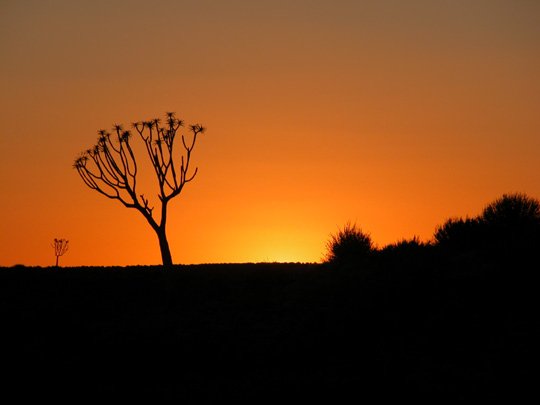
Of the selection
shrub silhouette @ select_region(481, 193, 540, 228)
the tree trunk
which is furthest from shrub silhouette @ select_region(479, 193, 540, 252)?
the tree trunk

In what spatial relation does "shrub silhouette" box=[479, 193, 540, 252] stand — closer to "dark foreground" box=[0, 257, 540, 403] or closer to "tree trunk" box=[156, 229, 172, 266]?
"dark foreground" box=[0, 257, 540, 403]

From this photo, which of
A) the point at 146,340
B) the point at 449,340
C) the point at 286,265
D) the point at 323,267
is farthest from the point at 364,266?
the point at 146,340

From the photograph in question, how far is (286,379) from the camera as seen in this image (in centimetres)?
2120

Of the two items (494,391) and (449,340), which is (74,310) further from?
(494,391)

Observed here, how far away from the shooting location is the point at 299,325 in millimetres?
25875

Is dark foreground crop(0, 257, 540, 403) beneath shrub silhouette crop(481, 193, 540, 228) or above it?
beneath

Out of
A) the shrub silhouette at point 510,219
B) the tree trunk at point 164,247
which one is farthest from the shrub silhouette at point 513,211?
the tree trunk at point 164,247

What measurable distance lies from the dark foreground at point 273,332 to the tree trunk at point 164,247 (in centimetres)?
456

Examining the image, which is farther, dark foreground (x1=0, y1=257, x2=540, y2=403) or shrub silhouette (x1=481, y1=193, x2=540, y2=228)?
shrub silhouette (x1=481, y1=193, x2=540, y2=228)

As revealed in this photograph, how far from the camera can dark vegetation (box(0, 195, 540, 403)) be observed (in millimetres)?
20922

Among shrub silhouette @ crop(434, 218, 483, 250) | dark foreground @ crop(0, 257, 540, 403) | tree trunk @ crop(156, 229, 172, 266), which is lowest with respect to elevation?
dark foreground @ crop(0, 257, 540, 403)

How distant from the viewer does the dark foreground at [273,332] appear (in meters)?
20.8

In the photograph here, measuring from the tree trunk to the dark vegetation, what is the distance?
394 centimetres

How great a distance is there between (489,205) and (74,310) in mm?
17052
